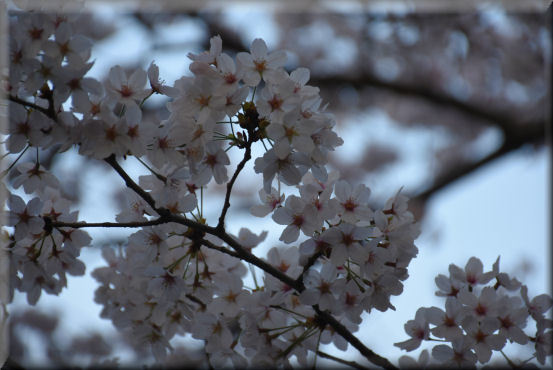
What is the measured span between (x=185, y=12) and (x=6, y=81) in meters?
5.20

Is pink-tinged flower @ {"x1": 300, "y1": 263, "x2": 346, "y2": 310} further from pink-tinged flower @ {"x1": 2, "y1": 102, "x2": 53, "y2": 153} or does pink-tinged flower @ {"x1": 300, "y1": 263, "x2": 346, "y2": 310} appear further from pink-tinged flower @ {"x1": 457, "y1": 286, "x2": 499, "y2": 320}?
pink-tinged flower @ {"x1": 2, "y1": 102, "x2": 53, "y2": 153}

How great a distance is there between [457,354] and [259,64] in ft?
3.30

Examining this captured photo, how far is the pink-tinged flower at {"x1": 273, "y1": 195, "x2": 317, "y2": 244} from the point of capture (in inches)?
55.3

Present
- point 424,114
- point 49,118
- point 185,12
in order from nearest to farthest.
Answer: point 49,118 < point 185,12 < point 424,114

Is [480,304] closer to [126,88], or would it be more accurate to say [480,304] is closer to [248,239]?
[248,239]

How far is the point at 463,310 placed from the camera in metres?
1.56

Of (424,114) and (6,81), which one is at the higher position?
(424,114)

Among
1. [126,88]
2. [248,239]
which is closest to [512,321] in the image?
[248,239]

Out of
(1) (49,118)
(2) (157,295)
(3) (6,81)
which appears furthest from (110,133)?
(2) (157,295)

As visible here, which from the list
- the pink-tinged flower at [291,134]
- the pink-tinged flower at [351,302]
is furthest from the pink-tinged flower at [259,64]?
the pink-tinged flower at [351,302]

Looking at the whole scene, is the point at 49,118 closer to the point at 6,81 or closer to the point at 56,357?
the point at 6,81

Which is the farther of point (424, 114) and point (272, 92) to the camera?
point (424, 114)

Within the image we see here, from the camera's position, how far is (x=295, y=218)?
4.70ft

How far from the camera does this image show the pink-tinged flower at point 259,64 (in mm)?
1369
